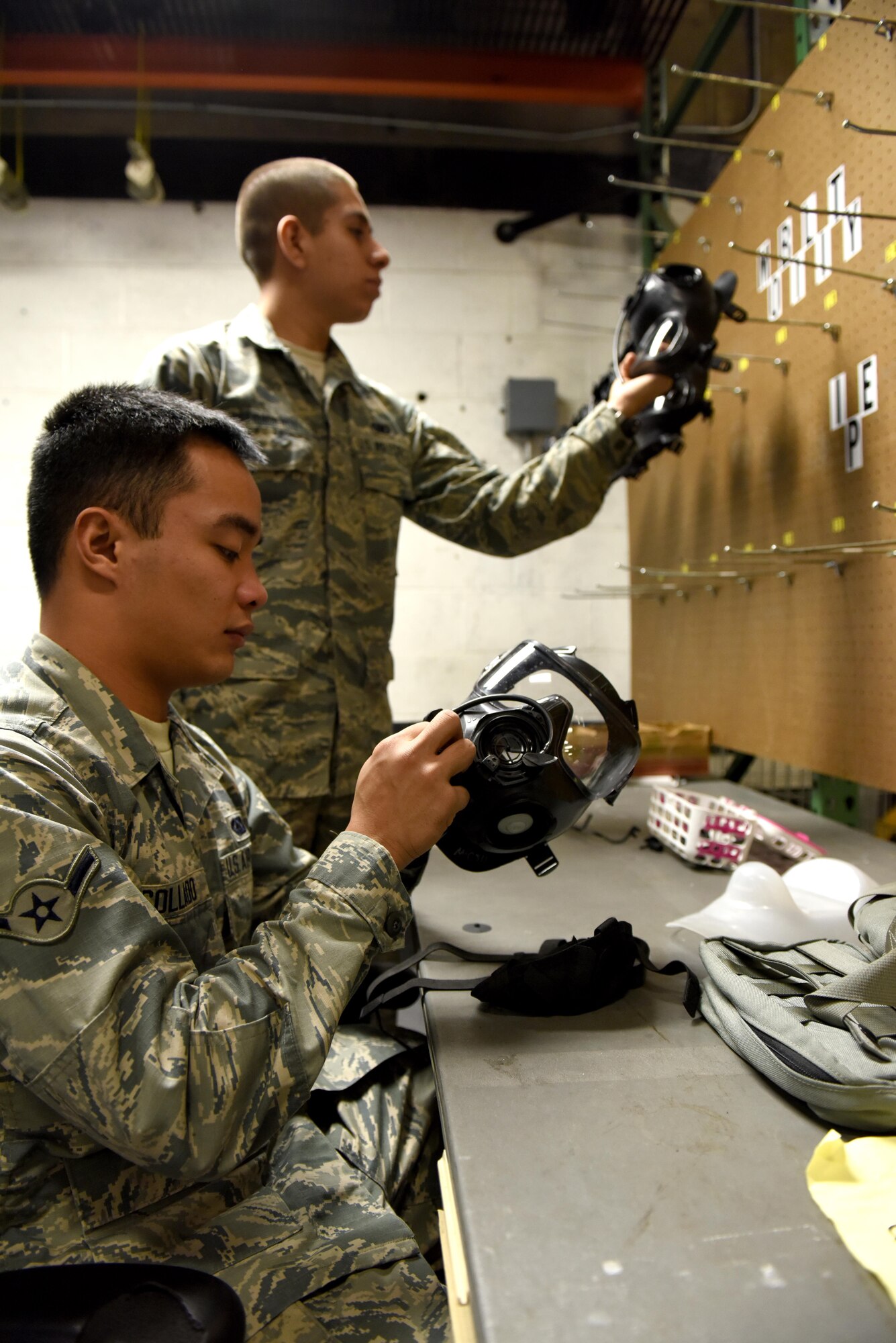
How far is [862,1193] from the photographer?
0.63 meters

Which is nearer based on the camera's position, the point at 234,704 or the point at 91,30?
the point at 234,704

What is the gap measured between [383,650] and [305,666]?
0.70ft

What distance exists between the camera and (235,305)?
3262mm

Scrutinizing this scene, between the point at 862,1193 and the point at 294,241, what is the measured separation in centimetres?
191

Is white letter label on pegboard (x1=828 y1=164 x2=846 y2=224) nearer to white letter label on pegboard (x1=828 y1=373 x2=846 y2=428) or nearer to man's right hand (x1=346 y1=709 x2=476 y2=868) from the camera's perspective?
white letter label on pegboard (x1=828 y1=373 x2=846 y2=428)

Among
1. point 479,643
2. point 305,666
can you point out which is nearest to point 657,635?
point 479,643

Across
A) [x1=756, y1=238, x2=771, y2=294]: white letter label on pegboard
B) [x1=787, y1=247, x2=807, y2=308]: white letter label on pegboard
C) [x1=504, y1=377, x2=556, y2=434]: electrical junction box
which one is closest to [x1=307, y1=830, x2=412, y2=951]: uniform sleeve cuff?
[x1=787, y1=247, x2=807, y2=308]: white letter label on pegboard

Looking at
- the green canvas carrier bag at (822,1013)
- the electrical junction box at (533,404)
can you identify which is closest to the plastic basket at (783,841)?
the green canvas carrier bag at (822,1013)

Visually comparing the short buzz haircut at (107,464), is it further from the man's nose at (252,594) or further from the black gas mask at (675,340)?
the black gas mask at (675,340)

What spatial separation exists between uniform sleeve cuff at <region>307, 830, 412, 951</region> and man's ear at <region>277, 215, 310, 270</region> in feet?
4.87

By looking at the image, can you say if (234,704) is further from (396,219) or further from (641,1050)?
(396,219)

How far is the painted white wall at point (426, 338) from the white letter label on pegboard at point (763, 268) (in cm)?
123

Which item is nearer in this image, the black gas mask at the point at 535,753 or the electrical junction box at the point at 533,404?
the black gas mask at the point at 535,753

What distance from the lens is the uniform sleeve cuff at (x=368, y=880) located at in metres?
0.82
